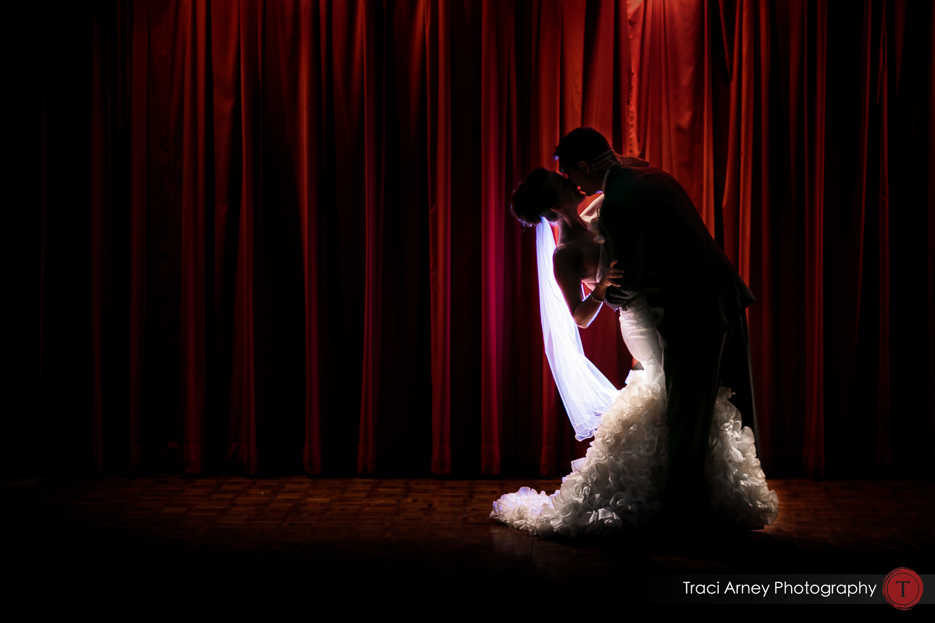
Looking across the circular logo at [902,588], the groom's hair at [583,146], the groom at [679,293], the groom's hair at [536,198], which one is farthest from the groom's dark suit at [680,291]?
the circular logo at [902,588]

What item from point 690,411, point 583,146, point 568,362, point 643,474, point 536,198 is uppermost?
point 583,146

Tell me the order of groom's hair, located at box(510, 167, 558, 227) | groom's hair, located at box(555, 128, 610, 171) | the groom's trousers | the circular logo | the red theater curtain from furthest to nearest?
1. the red theater curtain
2. groom's hair, located at box(510, 167, 558, 227)
3. groom's hair, located at box(555, 128, 610, 171)
4. the groom's trousers
5. the circular logo

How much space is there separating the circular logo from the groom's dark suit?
2.12ft

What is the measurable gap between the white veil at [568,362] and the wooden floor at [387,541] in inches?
21.0

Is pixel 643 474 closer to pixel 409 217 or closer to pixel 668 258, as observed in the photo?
pixel 668 258

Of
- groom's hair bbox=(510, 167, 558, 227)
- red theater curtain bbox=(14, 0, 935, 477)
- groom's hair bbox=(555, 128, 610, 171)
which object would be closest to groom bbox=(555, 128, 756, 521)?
groom's hair bbox=(555, 128, 610, 171)

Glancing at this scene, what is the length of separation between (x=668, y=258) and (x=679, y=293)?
142 millimetres

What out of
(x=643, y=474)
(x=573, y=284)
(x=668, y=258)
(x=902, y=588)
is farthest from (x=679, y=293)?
(x=902, y=588)

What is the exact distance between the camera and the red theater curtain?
3514 mm

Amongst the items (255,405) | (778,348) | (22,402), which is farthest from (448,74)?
(22,402)

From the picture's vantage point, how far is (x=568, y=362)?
2.93 m

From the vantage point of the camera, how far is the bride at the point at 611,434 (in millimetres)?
2572

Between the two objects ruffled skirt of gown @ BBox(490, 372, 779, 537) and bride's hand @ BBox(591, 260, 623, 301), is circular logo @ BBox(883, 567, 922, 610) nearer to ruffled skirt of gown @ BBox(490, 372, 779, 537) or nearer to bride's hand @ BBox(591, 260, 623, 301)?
ruffled skirt of gown @ BBox(490, 372, 779, 537)

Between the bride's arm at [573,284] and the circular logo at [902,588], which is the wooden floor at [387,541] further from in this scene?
the bride's arm at [573,284]
